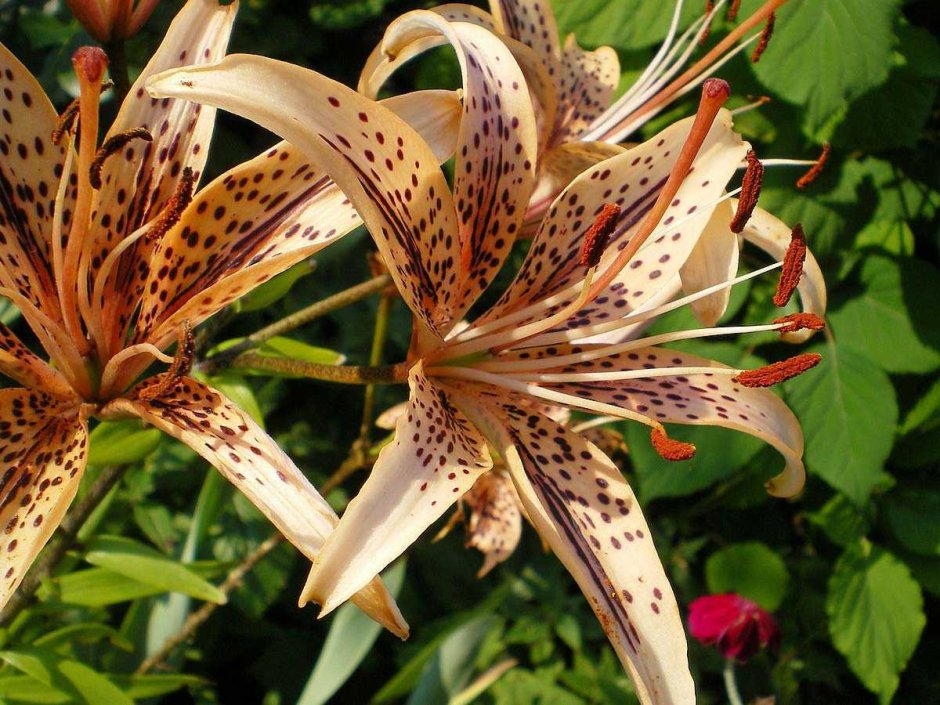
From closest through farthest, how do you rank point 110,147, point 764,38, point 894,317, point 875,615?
point 110,147 < point 764,38 < point 894,317 < point 875,615

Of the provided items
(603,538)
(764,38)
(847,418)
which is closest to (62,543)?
(603,538)

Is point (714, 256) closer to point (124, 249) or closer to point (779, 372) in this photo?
point (779, 372)

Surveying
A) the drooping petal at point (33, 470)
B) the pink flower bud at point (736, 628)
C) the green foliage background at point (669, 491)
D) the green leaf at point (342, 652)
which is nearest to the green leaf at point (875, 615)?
the green foliage background at point (669, 491)

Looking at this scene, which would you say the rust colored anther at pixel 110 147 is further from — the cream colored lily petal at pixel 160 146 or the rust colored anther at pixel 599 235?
the rust colored anther at pixel 599 235

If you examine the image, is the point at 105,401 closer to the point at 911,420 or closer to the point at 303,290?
the point at 303,290

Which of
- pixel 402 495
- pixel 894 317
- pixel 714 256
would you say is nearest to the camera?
pixel 402 495

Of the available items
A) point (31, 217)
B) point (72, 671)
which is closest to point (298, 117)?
point (31, 217)

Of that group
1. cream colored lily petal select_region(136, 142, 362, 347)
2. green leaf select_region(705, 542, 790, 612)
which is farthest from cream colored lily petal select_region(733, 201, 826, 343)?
green leaf select_region(705, 542, 790, 612)
